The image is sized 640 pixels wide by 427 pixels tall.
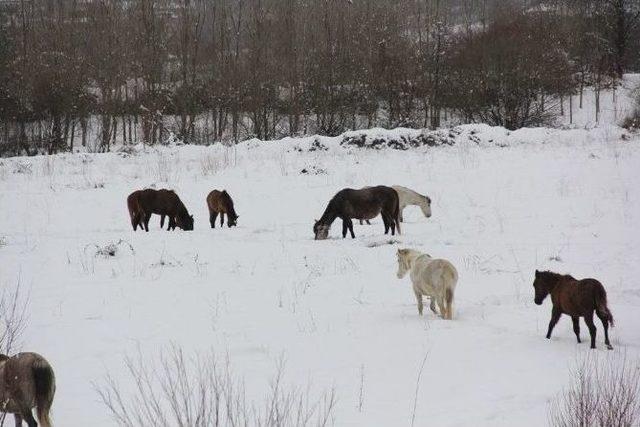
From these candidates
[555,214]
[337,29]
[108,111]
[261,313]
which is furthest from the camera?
[337,29]

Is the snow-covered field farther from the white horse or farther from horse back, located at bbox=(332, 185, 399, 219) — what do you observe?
horse back, located at bbox=(332, 185, 399, 219)

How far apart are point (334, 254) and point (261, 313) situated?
3.75 m

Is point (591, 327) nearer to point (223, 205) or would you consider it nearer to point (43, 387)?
point (43, 387)

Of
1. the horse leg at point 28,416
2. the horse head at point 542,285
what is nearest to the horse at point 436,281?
the horse head at point 542,285

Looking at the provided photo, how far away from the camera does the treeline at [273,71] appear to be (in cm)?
3988

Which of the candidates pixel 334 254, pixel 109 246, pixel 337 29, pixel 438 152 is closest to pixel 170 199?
pixel 109 246

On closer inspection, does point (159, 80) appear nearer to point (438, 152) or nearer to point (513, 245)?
point (438, 152)

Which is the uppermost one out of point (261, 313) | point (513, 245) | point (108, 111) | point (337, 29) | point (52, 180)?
point (337, 29)

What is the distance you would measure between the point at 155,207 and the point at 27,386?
1187cm

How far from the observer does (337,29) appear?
145 ft

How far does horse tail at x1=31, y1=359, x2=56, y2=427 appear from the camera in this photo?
4234 mm

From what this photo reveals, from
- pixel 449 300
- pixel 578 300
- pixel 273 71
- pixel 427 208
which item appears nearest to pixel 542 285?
pixel 578 300

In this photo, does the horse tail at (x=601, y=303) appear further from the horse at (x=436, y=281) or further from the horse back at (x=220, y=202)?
the horse back at (x=220, y=202)

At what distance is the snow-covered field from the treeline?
20150 millimetres
